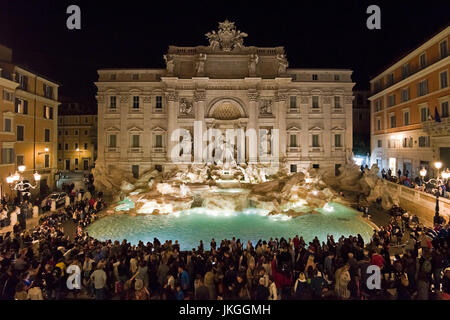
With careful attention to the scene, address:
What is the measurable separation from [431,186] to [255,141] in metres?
16.5

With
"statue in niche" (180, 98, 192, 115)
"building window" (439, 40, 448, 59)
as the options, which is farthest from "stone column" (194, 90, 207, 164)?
"building window" (439, 40, 448, 59)

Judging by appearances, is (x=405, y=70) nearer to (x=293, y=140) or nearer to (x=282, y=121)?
(x=293, y=140)

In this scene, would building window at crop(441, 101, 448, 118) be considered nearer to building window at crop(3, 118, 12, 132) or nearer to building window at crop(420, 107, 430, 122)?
building window at crop(420, 107, 430, 122)

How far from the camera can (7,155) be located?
66.0ft

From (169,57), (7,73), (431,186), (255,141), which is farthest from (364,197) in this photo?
(7,73)

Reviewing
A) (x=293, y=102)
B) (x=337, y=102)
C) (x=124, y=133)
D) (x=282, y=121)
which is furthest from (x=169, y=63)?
(x=337, y=102)

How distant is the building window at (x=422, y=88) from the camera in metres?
22.7

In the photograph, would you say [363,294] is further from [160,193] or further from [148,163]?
[148,163]

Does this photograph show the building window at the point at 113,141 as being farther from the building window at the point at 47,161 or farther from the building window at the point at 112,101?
the building window at the point at 47,161

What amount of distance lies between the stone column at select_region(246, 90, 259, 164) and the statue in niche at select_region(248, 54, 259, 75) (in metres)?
2.27

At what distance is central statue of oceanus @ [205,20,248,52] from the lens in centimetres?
2838

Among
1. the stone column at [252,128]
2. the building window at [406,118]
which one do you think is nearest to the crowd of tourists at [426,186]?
the building window at [406,118]

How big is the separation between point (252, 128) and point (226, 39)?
10810mm

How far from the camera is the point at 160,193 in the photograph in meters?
19.7
